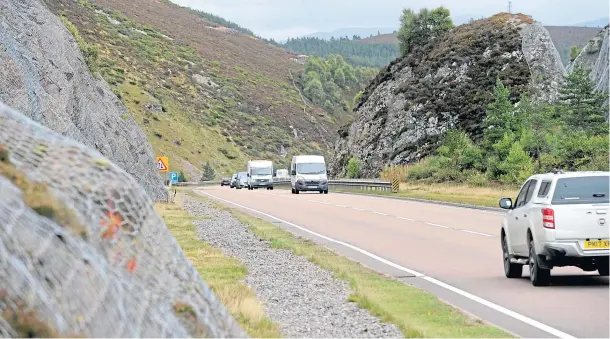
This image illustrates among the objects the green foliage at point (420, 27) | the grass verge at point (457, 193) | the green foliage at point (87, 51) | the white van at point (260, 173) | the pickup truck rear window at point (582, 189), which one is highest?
the green foliage at point (420, 27)

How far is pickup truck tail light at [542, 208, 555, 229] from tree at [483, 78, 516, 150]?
53.8 metres

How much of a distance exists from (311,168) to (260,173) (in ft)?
51.8

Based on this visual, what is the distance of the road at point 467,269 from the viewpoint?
447 inches

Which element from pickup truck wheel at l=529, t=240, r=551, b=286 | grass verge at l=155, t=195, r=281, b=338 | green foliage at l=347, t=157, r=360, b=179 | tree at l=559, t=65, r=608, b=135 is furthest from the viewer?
green foliage at l=347, t=157, r=360, b=179

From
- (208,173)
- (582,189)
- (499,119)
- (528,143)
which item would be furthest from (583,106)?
(582,189)

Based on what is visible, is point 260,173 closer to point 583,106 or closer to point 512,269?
point 583,106

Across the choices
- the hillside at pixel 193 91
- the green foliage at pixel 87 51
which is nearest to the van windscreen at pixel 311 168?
the green foliage at pixel 87 51

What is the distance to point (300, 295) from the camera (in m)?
13.0

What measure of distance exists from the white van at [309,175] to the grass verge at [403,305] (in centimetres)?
4504

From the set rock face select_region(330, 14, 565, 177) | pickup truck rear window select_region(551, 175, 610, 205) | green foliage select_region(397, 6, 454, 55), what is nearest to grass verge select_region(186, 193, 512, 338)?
pickup truck rear window select_region(551, 175, 610, 205)

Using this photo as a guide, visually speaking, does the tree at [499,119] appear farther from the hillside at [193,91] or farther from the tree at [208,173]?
the tree at [208,173]

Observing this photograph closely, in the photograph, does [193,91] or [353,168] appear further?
[193,91]

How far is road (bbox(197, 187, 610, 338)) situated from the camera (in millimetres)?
11352

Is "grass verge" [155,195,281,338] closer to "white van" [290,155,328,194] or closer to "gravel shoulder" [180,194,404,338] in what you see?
"gravel shoulder" [180,194,404,338]
